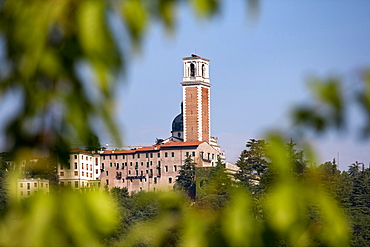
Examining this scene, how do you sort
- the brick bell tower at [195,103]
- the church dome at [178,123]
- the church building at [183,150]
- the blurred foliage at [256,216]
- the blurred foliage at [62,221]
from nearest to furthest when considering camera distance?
the blurred foliage at [62,221] < the blurred foliage at [256,216] < the church building at [183,150] < the brick bell tower at [195,103] < the church dome at [178,123]

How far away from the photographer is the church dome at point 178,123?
84.8 metres

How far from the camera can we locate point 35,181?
116cm

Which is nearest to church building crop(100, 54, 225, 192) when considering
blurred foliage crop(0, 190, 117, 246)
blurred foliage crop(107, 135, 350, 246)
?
blurred foliage crop(107, 135, 350, 246)

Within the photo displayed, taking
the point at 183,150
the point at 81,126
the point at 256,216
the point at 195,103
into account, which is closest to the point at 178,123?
the point at 195,103

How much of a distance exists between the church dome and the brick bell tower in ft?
11.0

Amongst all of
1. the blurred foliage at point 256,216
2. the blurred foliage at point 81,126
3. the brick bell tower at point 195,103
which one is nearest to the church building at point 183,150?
the brick bell tower at point 195,103

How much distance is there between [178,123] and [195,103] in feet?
17.1

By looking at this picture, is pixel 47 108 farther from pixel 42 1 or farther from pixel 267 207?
pixel 267 207

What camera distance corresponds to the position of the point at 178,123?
85.3 metres

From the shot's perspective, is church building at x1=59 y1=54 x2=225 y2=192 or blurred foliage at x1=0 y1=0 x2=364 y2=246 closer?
blurred foliage at x1=0 y1=0 x2=364 y2=246

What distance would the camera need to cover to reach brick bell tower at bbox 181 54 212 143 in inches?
3184

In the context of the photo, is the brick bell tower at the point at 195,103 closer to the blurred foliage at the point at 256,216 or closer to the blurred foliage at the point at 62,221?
the blurred foliage at the point at 256,216

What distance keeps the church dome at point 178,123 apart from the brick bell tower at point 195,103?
334 centimetres

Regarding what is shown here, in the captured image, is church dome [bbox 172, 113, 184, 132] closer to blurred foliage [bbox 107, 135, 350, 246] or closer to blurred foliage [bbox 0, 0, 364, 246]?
blurred foliage [bbox 107, 135, 350, 246]
